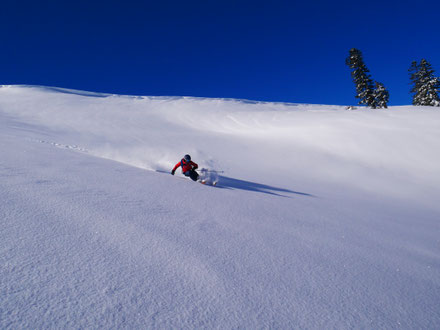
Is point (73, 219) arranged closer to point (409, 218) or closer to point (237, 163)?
point (409, 218)

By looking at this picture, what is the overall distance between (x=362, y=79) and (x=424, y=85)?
7.38m

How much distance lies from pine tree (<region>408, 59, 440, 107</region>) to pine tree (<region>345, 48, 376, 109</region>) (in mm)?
5809

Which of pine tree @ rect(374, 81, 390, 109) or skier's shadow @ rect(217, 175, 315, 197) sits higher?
pine tree @ rect(374, 81, 390, 109)

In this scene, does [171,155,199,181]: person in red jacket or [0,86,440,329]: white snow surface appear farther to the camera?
[171,155,199,181]: person in red jacket

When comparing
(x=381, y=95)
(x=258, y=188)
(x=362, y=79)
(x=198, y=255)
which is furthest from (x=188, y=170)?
(x=381, y=95)

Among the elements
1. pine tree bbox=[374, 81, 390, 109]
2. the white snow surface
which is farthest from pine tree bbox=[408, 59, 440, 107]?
the white snow surface

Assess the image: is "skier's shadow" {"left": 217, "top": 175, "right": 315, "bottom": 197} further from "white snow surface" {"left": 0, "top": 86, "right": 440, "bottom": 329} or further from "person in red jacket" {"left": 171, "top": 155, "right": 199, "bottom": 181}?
"person in red jacket" {"left": 171, "top": 155, "right": 199, "bottom": 181}

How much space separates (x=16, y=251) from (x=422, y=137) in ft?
50.6

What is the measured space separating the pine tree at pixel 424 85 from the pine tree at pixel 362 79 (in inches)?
229

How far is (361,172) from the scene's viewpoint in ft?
29.3

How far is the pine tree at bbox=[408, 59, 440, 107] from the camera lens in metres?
25.1

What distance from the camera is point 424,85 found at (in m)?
25.9

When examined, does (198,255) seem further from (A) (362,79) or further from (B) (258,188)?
(A) (362,79)

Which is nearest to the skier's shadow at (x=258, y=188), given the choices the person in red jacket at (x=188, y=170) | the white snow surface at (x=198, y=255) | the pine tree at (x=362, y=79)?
the white snow surface at (x=198, y=255)
